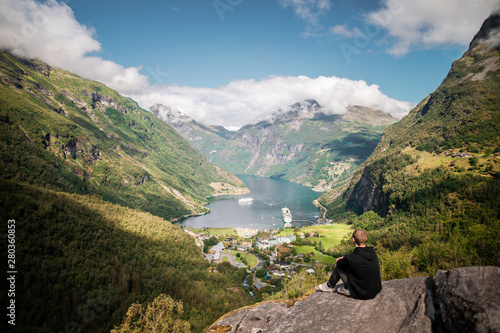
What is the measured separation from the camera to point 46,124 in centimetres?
17150

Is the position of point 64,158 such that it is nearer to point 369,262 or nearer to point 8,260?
point 8,260

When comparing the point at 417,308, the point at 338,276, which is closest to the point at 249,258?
the point at 338,276

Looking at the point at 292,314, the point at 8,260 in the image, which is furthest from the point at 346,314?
the point at 8,260

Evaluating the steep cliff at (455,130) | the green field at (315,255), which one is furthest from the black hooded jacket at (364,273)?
the steep cliff at (455,130)

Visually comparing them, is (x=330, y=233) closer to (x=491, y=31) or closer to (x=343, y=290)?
(x=343, y=290)

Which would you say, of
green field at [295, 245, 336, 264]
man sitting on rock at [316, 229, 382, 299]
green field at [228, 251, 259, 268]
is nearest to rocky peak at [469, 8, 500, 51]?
green field at [295, 245, 336, 264]

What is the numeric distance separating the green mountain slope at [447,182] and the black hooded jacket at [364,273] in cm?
802

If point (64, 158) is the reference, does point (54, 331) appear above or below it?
below

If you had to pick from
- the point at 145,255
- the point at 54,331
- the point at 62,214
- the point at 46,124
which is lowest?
the point at 54,331

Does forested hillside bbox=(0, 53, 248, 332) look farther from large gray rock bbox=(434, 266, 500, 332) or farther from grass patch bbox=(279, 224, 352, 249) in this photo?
grass patch bbox=(279, 224, 352, 249)

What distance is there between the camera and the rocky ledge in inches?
245

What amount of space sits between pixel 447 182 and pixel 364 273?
113 m

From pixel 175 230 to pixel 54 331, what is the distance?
72.8 meters

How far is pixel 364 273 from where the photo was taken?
28.8 ft
